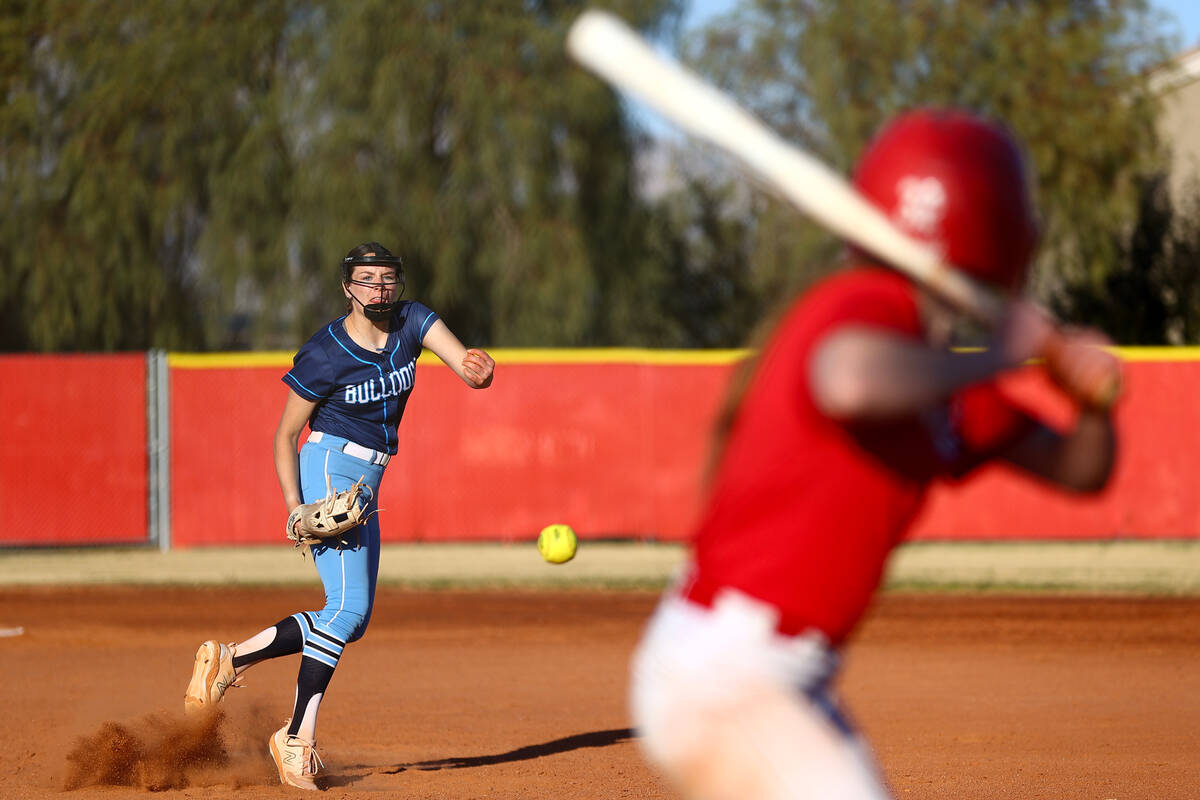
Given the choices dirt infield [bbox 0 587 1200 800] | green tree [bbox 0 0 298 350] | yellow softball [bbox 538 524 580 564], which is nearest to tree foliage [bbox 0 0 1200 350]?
green tree [bbox 0 0 298 350]

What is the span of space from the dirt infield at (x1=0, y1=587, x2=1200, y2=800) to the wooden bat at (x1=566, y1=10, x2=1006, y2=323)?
161 inches

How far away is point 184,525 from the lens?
56.0ft

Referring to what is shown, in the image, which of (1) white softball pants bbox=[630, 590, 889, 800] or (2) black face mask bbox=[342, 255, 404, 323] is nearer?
(1) white softball pants bbox=[630, 590, 889, 800]

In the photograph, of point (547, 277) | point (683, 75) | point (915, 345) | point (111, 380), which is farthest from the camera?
point (547, 277)

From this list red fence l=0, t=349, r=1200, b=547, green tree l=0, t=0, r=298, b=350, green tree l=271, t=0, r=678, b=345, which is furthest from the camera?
green tree l=0, t=0, r=298, b=350

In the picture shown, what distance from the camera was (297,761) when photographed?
5.91 m

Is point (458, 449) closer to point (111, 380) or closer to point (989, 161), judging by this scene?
point (111, 380)

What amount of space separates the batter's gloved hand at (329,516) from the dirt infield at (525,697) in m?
1.07

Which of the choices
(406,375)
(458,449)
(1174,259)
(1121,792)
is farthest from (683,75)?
(1174,259)

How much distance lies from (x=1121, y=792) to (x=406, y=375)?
3410mm

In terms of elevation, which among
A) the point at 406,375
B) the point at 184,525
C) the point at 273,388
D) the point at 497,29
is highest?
the point at 497,29

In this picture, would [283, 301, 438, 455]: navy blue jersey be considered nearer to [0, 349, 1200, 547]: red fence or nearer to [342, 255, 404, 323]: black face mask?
[342, 255, 404, 323]: black face mask

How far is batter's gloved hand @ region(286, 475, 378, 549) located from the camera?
575 centimetres

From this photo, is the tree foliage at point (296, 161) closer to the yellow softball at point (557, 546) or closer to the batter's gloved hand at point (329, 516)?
the yellow softball at point (557, 546)
